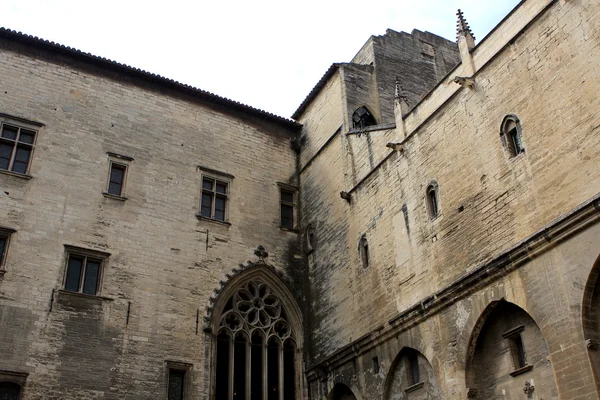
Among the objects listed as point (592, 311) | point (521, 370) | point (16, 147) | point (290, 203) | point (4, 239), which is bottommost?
point (521, 370)

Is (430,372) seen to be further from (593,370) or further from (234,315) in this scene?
(234,315)

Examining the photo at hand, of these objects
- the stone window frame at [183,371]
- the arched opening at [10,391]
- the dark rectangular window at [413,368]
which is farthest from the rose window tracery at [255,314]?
the arched opening at [10,391]

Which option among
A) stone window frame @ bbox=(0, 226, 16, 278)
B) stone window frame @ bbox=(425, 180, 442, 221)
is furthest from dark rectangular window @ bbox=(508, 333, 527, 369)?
stone window frame @ bbox=(0, 226, 16, 278)

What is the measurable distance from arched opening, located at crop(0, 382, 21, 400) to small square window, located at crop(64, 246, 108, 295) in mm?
→ 2074

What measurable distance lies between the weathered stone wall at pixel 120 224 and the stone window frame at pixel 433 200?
4789mm

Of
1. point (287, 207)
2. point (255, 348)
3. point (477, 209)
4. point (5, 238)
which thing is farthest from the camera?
point (287, 207)

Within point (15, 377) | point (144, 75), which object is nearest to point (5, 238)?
point (15, 377)

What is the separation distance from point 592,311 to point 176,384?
26.9ft

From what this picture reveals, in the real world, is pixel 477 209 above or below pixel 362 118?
below

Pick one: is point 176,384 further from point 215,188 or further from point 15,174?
point 15,174

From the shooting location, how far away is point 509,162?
1077 cm

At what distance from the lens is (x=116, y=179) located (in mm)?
15055

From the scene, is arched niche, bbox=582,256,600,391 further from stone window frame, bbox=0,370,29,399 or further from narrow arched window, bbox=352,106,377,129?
stone window frame, bbox=0,370,29,399

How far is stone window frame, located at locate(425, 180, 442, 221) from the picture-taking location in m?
12.3
